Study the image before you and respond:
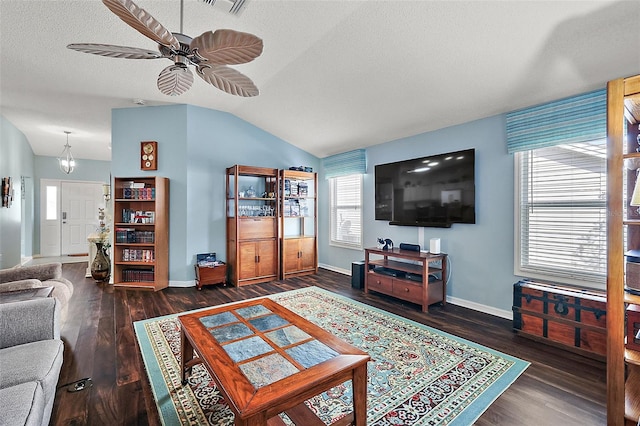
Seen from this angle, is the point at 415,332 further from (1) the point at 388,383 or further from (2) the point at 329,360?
(2) the point at 329,360

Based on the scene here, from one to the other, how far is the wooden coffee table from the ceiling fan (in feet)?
5.62

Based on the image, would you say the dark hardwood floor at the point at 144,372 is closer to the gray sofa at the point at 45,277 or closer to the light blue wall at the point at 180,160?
the gray sofa at the point at 45,277

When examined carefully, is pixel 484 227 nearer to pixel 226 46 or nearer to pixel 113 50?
pixel 226 46

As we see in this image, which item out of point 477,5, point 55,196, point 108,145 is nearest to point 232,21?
point 477,5

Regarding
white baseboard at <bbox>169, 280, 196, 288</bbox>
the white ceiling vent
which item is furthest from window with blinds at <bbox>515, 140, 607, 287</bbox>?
white baseboard at <bbox>169, 280, 196, 288</bbox>

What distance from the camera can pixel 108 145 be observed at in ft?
22.3

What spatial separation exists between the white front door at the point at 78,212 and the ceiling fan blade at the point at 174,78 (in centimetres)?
679

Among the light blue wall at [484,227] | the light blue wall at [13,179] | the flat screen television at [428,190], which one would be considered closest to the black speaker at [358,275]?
the flat screen television at [428,190]

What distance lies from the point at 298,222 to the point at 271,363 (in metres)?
4.34

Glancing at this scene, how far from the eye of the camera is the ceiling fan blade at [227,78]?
6.96 feet

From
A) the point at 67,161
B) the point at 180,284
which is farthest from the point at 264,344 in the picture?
the point at 67,161

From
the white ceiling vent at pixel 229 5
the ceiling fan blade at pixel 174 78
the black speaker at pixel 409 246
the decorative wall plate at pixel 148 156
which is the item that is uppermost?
the white ceiling vent at pixel 229 5

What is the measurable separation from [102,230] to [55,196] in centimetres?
362

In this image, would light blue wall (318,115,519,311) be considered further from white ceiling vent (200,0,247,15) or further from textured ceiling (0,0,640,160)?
white ceiling vent (200,0,247,15)
